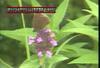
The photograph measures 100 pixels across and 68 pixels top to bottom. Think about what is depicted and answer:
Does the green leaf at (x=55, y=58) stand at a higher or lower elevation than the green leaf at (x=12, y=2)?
lower

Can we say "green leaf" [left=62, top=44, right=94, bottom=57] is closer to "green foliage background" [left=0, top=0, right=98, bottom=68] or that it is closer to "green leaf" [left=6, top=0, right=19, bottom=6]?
"green foliage background" [left=0, top=0, right=98, bottom=68]

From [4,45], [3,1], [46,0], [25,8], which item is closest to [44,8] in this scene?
[25,8]

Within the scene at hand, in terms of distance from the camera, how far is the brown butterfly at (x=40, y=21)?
1258 mm

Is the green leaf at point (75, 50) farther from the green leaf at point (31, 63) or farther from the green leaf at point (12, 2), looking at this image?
the green leaf at point (12, 2)

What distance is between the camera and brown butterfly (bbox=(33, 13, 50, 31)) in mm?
1258

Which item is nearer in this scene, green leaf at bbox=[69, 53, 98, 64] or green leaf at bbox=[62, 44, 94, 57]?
green leaf at bbox=[69, 53, 98, 64]

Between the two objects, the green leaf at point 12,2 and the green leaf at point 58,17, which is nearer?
the green leaf at point 58,17

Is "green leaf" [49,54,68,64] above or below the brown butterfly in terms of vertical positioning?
below

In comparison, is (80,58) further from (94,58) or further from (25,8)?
(25,8)

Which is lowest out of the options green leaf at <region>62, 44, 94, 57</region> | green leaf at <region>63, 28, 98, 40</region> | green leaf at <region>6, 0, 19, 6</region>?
green leaf at <region>62, 44, 94, 57</region>

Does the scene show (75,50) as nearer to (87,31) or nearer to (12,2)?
(87,31)

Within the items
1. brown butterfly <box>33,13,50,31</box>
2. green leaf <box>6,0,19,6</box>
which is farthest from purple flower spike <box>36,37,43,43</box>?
green leaf <box>6,0,19,6</box>

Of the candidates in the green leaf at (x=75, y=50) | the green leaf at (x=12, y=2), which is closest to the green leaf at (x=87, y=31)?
the green leaf at (x=75, y=50)

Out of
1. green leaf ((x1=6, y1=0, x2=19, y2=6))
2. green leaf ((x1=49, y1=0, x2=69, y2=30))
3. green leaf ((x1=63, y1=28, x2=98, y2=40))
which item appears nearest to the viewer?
green leaf ((x1=63, y1=28, x2=98, y2=40))
